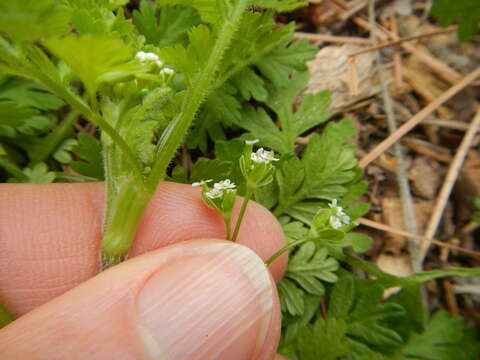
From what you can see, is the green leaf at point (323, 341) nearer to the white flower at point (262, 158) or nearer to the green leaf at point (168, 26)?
the white flower at point (262, 158)

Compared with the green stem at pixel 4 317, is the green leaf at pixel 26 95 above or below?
above

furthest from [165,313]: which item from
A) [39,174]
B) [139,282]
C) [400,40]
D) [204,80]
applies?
[400,40]

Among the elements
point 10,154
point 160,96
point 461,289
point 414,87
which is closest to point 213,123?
point 160,96

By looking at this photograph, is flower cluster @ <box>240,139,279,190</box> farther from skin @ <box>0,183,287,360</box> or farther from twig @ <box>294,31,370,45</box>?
twig @ <box>294,31,370,45</box>

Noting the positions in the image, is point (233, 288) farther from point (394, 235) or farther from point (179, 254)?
point (394, 235)

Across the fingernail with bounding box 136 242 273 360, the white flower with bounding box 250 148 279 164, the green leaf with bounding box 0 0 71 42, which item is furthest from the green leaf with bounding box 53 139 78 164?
the green leaf with bounding box 0 0 71 42

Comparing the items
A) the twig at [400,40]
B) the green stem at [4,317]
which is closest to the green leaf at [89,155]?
the green stem at [4,317]

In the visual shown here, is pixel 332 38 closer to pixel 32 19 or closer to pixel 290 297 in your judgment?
pixel 290 297
